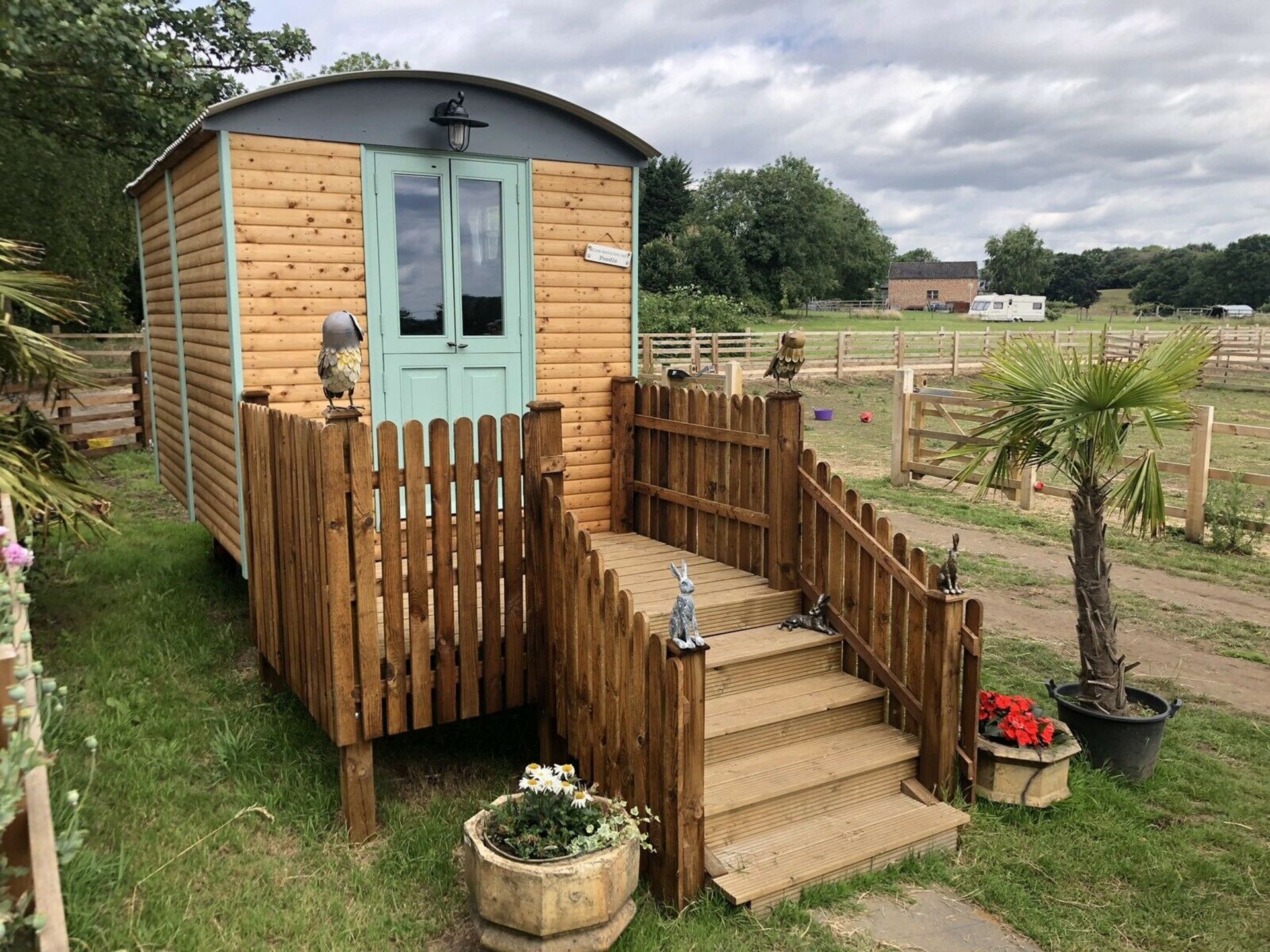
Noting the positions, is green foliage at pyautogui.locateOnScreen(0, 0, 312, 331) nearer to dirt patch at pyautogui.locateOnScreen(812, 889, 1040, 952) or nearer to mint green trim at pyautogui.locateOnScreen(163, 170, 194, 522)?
mint green trim at pyautogui.locateOnScreen(163, 170, 194, 522)

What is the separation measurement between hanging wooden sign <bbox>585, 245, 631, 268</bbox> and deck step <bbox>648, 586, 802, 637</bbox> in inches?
105

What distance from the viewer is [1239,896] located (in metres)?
3.73

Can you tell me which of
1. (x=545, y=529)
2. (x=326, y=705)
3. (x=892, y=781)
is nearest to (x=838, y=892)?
(x=892, y=781)

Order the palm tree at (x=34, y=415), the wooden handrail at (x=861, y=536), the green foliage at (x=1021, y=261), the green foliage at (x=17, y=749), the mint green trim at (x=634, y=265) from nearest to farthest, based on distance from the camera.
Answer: the green foliage at (x=17, y=749)
the wooden handrail at (x=861, y=536)
the palm tree at (x=34, y=415)
the mint green trim at (x=634, y=265)
the green foliage at (x=1021, y=261)

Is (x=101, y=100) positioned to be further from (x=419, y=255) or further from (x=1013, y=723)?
(x=1013, y=723)

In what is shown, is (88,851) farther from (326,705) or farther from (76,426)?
(76,426)

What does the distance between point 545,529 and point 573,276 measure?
2.74 meters

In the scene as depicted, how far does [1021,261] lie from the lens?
314 feet

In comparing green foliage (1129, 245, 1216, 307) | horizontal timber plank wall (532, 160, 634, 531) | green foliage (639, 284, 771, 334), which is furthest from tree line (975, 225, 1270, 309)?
horizontal timber plank wall (532, 160, 634, 531)

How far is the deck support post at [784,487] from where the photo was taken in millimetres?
5277

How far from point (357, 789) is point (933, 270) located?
106 meters

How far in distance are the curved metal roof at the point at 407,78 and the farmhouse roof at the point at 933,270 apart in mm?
97108

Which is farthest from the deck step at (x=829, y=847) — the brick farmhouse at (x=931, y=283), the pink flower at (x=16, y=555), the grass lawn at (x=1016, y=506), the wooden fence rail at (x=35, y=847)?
the brick farmhouse at (x=931, y=283)

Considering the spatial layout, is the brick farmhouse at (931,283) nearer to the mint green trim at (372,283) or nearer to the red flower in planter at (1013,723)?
the mint green trim at (372,283)
